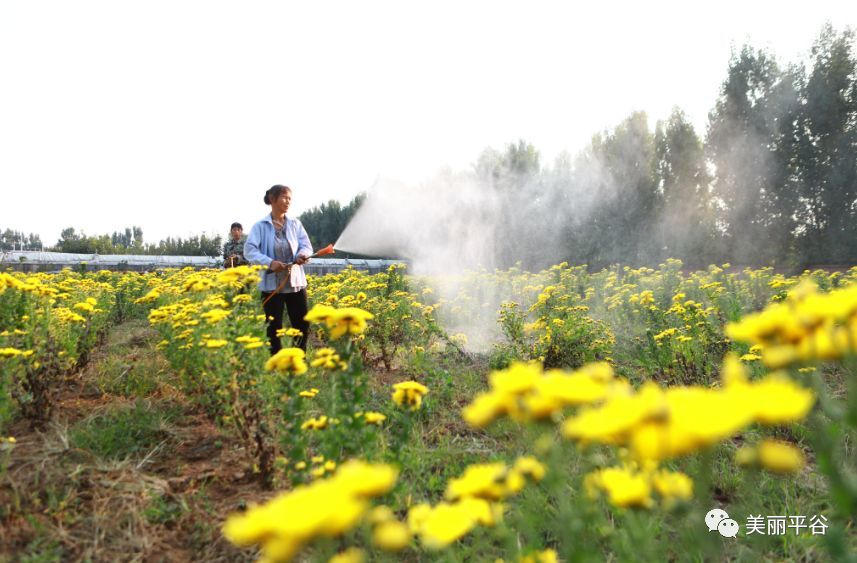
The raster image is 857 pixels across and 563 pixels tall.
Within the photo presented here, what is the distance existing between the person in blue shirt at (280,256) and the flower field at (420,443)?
0.68 m

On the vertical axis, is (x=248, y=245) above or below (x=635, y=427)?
above

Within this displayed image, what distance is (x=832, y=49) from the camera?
627 inches

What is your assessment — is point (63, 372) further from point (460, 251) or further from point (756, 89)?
point (756, 89)

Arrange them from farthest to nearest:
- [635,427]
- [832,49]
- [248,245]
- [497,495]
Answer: [832,49] < [248,245] < [497,495] < [635,427]

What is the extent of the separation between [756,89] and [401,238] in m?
14.5

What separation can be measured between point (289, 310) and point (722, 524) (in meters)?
3.64

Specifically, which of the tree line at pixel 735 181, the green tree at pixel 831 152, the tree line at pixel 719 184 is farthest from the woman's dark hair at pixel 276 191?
the green tree at pixel 831 152

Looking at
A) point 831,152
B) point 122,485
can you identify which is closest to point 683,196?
point 831,152

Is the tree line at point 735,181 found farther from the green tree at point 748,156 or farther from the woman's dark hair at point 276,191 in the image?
the woman's dark hair at point 276,191

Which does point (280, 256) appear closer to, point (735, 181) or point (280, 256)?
point (280, 256)

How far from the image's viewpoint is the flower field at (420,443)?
0.66 meters

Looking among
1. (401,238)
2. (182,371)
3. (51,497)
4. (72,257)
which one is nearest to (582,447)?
(51,497)

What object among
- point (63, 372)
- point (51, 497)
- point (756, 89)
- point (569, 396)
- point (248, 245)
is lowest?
point (51, 497)

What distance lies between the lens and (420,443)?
286 cm
